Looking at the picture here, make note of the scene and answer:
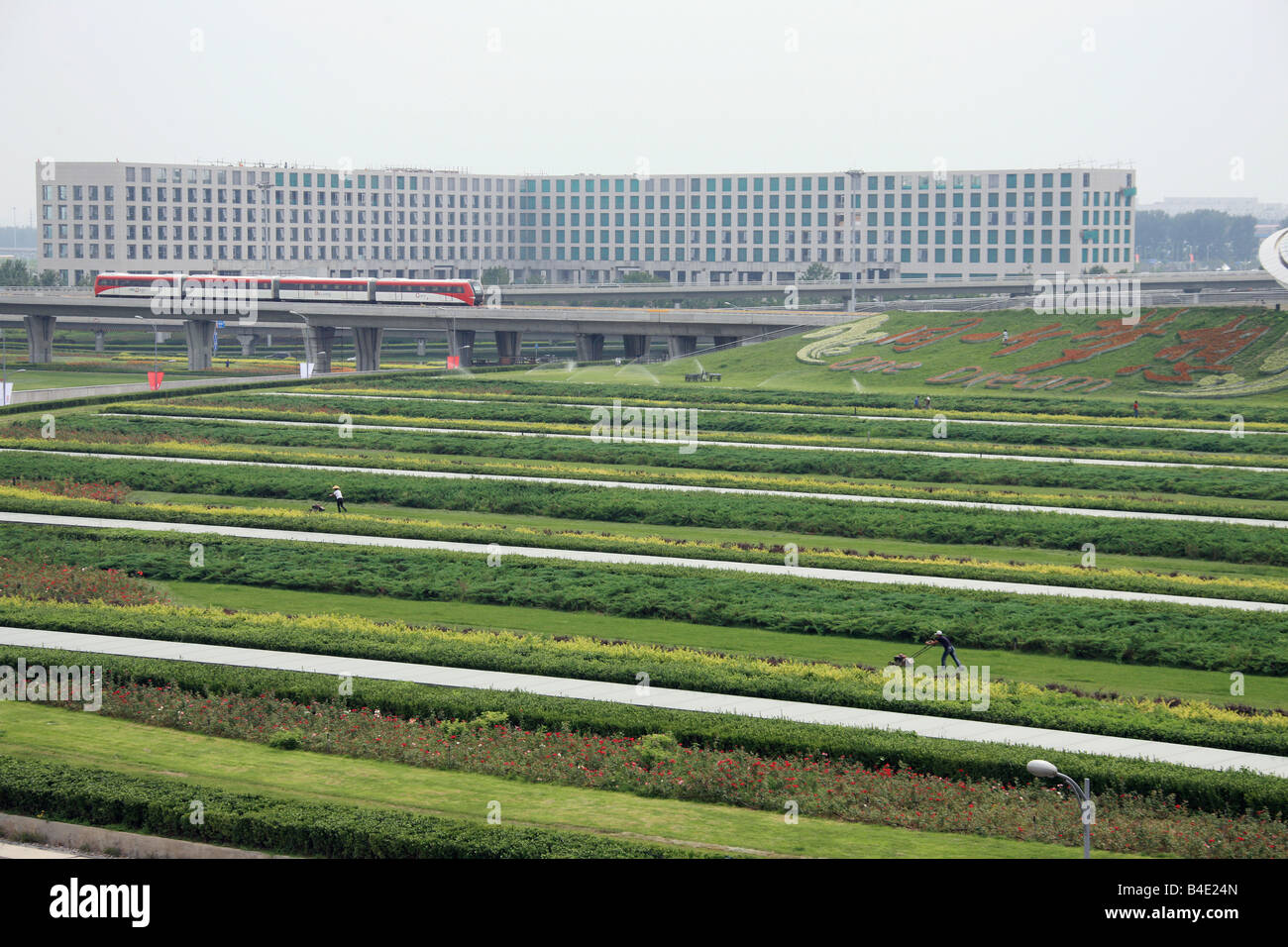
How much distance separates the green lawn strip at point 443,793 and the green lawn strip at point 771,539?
67.9ft

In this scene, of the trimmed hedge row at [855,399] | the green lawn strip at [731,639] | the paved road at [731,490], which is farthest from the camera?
the trimmed hedge row at [855,399]

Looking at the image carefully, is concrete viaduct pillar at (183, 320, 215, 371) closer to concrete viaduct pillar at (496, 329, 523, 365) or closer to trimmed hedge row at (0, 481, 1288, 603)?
concrete viaduct pillar at (496, 329, 523, 365)

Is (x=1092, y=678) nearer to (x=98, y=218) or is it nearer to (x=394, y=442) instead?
(x=394, y=442)

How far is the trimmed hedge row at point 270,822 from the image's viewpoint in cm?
2122

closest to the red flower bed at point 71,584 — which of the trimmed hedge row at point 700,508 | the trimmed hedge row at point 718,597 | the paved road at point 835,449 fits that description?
the trimmed hedge row at point 718,597

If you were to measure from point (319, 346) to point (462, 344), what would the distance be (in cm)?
1342

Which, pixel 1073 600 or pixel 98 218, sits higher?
pixel 98 218

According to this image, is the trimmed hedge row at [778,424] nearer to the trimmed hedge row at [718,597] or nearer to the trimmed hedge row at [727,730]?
the trimmed hedge row at [718,597]

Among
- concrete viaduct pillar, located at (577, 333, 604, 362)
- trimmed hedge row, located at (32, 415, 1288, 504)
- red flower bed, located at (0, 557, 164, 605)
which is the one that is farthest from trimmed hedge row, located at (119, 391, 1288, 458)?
red flower bed, located at (0, 557, 164, 605)

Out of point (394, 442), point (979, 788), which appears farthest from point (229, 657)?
point (394, 442)

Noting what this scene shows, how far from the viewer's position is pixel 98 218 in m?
196

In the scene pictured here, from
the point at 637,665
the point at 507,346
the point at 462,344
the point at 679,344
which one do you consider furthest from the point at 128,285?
the point at 637,665

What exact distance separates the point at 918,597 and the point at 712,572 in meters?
6.58

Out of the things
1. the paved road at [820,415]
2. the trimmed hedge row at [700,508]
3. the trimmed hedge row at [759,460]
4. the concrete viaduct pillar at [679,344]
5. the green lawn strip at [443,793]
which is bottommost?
the green lawn strip at [443,793]
